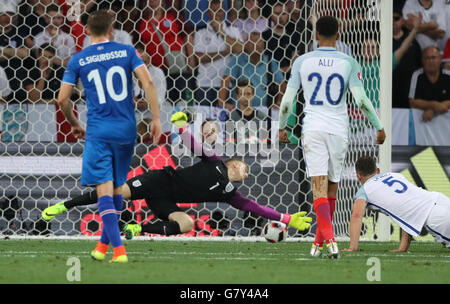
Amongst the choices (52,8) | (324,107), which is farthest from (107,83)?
(52,8)

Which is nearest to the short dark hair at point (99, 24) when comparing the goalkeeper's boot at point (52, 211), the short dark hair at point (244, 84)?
the goalkeeper's boot at point (52, 211)

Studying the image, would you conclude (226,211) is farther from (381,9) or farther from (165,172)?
(381,9)

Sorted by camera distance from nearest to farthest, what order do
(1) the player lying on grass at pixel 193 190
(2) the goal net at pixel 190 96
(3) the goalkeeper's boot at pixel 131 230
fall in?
(3) the goalkeeper's boot at pixel 131 230 < (1) the player lying on grass at pixel 193 190 < (2) the goal net at pixel 190 96

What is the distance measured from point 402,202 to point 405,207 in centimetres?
5

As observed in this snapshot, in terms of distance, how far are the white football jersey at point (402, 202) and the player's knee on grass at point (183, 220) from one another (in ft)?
5.86

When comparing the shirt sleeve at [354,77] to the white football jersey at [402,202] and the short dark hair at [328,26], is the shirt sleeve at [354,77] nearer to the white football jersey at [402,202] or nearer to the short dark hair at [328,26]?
the short dark hair at [328,26]

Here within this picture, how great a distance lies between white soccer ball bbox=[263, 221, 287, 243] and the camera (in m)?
8.64

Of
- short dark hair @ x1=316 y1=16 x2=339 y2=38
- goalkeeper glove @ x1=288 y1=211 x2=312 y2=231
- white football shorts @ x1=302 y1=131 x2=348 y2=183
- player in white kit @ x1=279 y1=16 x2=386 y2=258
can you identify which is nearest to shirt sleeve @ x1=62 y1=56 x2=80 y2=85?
player in white kit @ x1=279 y1=16 x2=386 y2=258

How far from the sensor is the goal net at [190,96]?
9.26 meters

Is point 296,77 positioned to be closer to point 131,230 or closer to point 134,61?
point 134,61

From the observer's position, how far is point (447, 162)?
9961 millimetres

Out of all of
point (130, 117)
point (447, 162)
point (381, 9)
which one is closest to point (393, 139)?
point (447, 162)
